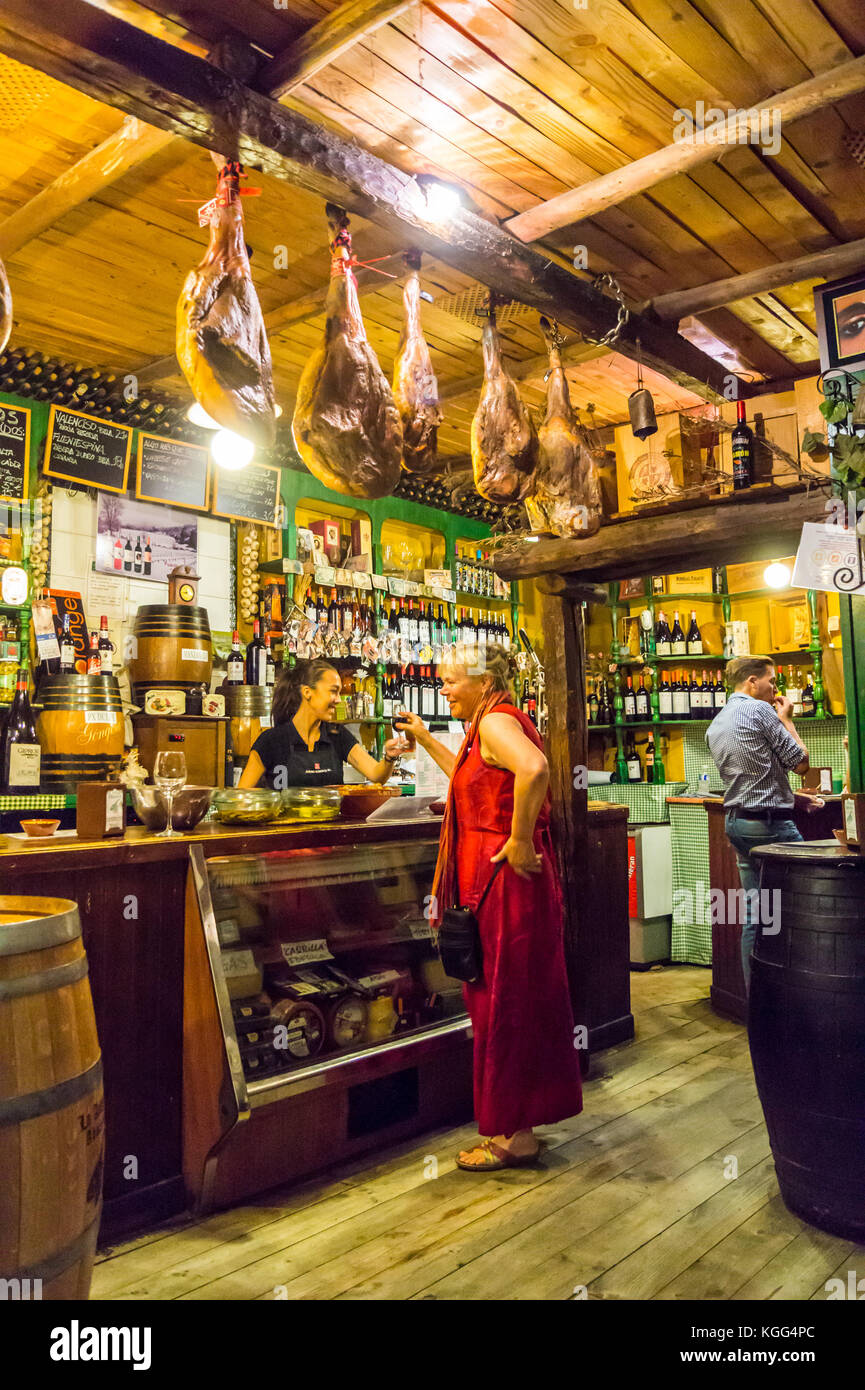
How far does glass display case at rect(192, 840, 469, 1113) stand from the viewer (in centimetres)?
291

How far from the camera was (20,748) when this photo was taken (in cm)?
A: 428

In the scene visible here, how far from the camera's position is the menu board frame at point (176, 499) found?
5.12 m

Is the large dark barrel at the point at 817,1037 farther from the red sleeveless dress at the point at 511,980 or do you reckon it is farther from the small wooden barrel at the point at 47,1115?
the small wooden barrel at the point at 47,1115

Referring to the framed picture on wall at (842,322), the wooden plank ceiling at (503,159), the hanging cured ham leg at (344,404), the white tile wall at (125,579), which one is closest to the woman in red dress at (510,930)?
the hanging cured ham leg at (344,404)

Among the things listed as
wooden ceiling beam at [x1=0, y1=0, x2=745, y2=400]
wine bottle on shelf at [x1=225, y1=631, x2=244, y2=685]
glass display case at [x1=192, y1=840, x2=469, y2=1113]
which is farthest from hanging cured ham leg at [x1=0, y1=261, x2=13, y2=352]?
wine bottle on shelf at [x1=225, y1=631, x2=244, y2=685]

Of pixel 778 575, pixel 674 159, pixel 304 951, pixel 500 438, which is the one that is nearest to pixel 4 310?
pixel 500 438

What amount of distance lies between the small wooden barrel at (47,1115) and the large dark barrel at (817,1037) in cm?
188

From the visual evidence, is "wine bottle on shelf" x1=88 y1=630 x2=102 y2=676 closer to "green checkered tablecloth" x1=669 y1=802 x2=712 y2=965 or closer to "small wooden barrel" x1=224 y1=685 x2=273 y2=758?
"small wooden barrel" x1=224 y1=685 x2=273 y2=758

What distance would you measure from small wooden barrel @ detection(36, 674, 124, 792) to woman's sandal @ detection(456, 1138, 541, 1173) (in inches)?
94.6

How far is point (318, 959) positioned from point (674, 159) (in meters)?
2.87

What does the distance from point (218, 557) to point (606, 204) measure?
3.31 metres

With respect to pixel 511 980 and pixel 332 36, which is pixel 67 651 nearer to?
pixel 511 980

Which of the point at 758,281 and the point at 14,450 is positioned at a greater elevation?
the point at 758,281

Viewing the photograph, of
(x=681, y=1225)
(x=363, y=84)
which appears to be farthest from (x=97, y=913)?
(x=363, y=84)
